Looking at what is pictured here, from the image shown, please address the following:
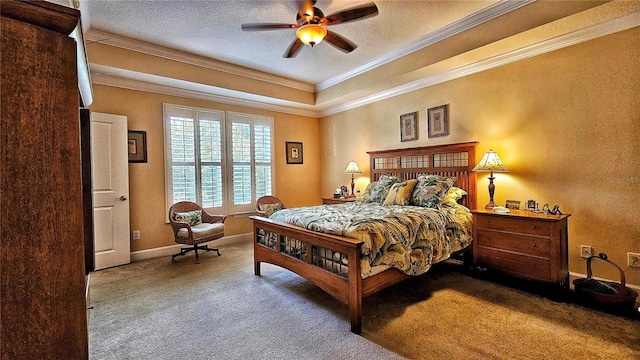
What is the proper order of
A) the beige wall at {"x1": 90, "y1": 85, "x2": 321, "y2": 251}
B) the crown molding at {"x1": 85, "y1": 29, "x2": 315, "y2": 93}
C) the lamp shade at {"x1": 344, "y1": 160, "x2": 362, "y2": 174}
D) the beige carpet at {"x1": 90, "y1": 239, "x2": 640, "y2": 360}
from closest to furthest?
the beige carpet at {"x1": 90, "y1": 239, "x2": 640, "y2": 360} < the crown molding at {"x1": 85, "y1": 29, "x2": 315, "y2": 93} < the beige wall at {"x1": 90, "y1": 85, "x2": 321, "y2": 251} < the lamp shade at {"x1": 344, "y1": 160, "x2": 362, "y2": 174}

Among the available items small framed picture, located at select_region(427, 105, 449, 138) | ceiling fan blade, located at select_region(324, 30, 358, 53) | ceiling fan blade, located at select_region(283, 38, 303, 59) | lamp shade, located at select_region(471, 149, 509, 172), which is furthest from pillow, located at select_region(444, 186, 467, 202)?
ceiling fan blade, located at select_region(283, 38, 303, 59)

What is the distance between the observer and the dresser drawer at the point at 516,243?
2.75 metres

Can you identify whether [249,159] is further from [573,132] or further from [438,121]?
[573,132]

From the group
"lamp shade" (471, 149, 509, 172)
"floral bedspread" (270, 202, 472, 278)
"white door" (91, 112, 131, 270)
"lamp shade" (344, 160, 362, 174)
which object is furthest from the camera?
"lamp shade" (344, 160, 362, 174)

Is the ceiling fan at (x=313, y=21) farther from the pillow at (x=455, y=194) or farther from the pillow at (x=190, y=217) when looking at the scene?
the pillow at (x=190, y=217)

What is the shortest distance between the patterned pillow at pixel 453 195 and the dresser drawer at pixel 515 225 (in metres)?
0.44

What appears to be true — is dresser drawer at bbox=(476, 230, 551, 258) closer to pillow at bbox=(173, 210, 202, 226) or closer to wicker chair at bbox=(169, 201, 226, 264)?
wicker chair at bbox=(169, 201, 226, 264)

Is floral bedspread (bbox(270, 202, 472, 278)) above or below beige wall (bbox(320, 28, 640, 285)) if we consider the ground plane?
below

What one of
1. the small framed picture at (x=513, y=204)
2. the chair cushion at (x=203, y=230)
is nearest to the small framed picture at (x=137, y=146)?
the chair cushion at (x=203, y=230)

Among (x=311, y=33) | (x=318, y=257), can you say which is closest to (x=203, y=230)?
(x=318, y=257)

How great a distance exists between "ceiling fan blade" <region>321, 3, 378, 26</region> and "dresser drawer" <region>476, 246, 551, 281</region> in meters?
2.66

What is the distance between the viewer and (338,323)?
7.64ft

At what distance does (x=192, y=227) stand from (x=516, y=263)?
13.2ft

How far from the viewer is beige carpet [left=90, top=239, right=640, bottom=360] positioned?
77.5 inches
